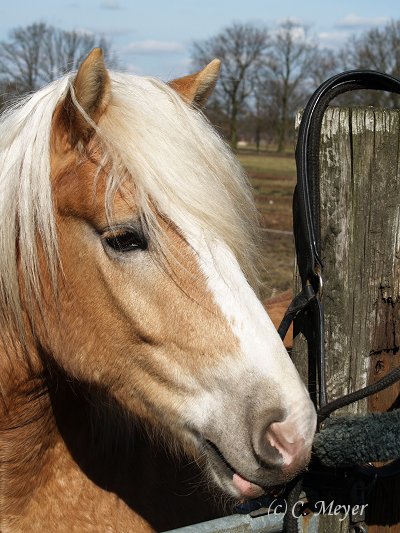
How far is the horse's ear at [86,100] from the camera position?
1.90m

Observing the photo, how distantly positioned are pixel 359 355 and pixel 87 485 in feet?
3.57

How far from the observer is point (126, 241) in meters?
1.96

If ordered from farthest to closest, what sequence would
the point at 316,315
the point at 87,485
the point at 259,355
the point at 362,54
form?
1. the point at 362,54
2. the point at 87,485
3. the point at 316,315
4. the point at 259,355

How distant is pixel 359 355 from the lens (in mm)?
1973

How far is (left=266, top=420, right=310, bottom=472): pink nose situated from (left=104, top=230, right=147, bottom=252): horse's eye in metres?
0.66

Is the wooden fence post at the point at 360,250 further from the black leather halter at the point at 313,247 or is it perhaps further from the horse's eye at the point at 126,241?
the horse's eye at the point at 126,241

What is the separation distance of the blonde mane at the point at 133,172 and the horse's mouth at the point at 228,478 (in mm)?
595

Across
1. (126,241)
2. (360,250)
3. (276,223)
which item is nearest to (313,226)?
(360,250)

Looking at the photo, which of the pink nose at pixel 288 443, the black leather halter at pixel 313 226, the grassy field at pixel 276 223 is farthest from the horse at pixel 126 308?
the grassy field at pixel 276 223

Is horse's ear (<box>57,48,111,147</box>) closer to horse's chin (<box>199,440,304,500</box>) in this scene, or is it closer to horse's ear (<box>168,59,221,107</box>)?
horse's ear (<box>168,59,221,107</box>)

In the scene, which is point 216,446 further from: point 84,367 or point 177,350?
point 84,367

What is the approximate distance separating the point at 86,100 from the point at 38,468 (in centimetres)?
128

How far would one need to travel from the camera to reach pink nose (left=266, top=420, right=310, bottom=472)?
1.73 m

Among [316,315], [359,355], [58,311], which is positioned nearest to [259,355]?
[316,315]
